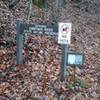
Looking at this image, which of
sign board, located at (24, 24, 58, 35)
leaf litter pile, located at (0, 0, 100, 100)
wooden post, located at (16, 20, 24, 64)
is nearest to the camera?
leaf litter pile, located at (0, 0, 100, 100)

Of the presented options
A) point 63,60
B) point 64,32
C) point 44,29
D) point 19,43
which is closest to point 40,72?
point 63,60

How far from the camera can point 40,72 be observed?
798cm

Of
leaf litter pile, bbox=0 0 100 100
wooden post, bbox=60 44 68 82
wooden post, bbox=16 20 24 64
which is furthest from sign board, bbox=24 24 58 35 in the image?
leaf litter pile, bbox=0 0 100 100

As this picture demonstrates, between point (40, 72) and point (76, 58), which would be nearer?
point (76, 58)

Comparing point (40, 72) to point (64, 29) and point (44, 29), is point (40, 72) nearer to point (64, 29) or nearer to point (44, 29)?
point (44, 29)

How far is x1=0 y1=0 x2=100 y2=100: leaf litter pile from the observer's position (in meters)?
7.20

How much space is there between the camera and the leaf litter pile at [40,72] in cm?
720

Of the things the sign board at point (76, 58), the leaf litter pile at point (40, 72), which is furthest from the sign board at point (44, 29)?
the leaf litter pile at point (40, 72)

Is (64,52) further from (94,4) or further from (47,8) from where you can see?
(94,4)

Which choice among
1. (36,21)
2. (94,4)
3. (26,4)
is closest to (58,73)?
(36,21)

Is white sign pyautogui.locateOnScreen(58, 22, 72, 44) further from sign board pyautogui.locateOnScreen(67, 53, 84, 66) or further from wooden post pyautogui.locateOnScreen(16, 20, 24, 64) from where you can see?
wooden post pyautogui.locateOnScreen(16, 20, 24, 64)

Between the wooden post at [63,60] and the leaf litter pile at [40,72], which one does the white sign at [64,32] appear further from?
the leaf litter pile at [40,72]

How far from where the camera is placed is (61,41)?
24.1 feet

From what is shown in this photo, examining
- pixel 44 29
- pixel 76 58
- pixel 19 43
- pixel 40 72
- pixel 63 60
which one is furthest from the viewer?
pixel 19 43
